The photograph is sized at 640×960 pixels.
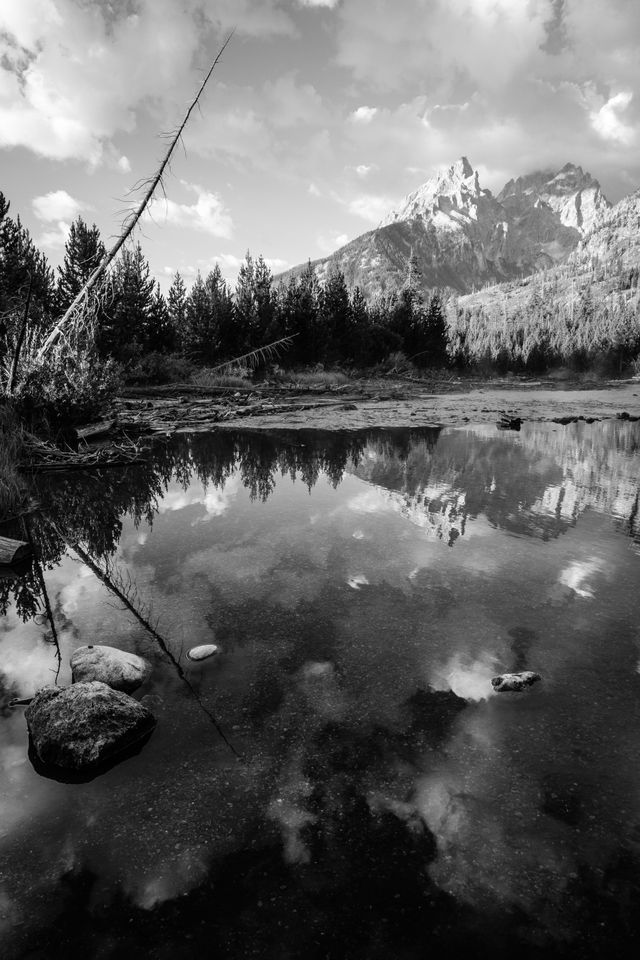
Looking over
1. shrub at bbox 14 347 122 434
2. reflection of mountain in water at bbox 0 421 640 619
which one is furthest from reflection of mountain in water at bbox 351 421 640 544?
shrub at bbox 14 347 122 434

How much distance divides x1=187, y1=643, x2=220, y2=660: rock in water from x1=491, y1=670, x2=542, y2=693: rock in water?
2.45 m

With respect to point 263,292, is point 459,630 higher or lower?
lower

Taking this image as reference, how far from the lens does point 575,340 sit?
3649 inches

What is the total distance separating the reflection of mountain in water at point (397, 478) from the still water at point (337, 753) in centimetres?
38

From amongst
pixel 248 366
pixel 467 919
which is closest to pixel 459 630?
pixel 467 919

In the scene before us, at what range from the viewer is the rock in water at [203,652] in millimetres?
4520

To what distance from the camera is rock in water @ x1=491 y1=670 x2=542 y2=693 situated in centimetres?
409

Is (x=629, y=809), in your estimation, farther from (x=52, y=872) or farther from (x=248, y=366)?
(x=248, y=366)

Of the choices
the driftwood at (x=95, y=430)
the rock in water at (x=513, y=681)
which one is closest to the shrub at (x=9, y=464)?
the driftwood at (x=95, y=430)

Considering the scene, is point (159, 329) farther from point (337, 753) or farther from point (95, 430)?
point (337, 753)

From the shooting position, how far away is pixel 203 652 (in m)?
4.55

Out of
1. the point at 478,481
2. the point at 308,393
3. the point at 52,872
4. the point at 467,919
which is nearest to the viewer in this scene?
the point at 467,919

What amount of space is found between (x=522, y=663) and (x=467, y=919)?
94.6 inches

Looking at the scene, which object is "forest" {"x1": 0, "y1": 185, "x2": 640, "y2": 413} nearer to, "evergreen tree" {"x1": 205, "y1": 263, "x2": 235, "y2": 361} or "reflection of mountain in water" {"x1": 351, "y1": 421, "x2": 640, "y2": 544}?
"evergreen tree" {"x1": 205, "y1": 263, "x2": 235, "y2": 361}
